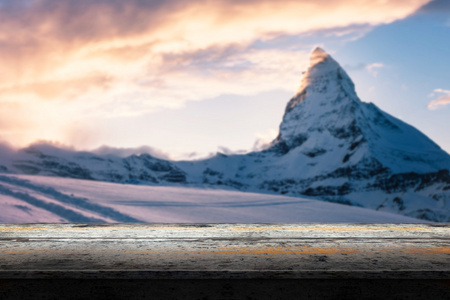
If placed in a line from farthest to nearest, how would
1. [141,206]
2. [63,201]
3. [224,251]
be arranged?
[141,206] → [63,201] → [224,251]

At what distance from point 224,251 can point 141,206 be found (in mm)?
9657

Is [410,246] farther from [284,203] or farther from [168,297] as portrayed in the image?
[284,203]

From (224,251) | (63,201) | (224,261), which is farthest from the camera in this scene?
(63,201)

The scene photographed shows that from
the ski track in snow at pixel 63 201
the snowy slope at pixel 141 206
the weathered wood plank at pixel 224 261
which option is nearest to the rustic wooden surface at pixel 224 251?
the weathered wood plank at pixel 224 261

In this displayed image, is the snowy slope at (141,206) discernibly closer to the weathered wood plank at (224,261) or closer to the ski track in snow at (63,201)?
the ski track in snow at (63,201)

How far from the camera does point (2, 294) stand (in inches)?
144

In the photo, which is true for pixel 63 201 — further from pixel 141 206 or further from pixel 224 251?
pixel 224 251

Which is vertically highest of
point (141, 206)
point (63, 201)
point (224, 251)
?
point (224, 251)

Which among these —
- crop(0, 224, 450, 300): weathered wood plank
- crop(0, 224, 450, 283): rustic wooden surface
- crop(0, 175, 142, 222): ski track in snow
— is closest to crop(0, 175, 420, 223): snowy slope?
crop(0, 175, 142, 222): ski track in snow

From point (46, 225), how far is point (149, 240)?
9.09 feet

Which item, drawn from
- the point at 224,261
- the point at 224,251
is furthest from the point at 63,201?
the point at 224,261

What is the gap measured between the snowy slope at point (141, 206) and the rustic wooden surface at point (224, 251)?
4.55m

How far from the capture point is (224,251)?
5.16m

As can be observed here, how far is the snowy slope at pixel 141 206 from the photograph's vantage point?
477 inches
